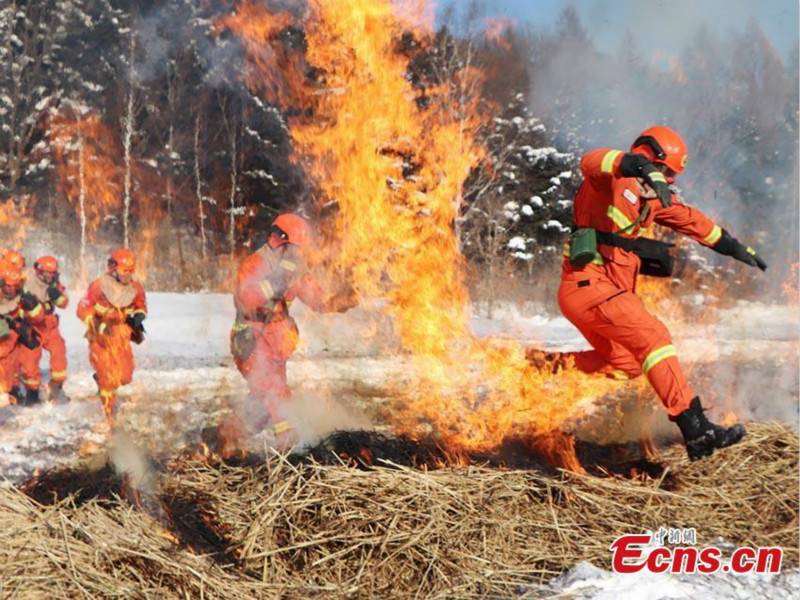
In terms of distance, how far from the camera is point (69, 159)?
46.7ft

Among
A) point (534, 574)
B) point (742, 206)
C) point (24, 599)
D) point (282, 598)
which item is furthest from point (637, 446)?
point (742, 206)

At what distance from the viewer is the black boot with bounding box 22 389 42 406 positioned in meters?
6.76

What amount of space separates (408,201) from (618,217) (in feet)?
24.7

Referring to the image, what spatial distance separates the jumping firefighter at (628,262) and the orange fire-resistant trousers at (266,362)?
1.94 metres

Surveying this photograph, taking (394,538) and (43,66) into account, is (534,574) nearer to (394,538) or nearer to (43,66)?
(394,538)

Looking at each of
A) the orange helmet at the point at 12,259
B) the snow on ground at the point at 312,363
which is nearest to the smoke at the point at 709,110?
the snow on ground at the point at 312,363

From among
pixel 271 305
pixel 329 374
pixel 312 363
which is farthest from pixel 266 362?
pixel 312 363

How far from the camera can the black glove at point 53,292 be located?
273 inches

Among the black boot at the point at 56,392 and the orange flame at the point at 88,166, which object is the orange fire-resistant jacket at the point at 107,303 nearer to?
the black boot at the point at 56,392

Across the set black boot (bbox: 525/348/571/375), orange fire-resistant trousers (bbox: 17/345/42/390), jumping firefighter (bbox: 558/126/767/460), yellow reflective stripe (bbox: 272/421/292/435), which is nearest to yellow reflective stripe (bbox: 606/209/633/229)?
jumping firefighter (bbox: 558/126/767/460)

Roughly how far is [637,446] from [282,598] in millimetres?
2630

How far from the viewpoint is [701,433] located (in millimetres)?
3752

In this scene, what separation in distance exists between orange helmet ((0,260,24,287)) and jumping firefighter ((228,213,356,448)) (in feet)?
8.46

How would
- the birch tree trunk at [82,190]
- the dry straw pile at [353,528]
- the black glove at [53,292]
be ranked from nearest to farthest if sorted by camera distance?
the dry straw pile at [353,528] → the black glove at [53,292] → the birch tree trunk at [82,190]
